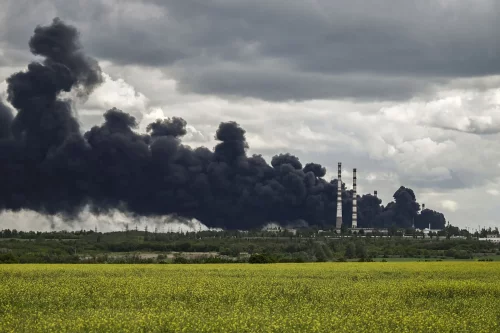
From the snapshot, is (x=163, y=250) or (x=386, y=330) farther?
(x=163, y=250)

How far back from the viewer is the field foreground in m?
35.3

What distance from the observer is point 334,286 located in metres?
53.4

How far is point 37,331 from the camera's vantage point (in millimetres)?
33938

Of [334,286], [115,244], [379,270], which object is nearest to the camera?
[334,286]

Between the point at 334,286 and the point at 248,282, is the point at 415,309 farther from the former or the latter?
the point at 248,282

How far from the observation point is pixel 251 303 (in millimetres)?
45000

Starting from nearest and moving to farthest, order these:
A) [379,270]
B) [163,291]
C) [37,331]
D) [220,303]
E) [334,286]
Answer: [37,331]
[220,303]
[163,291]
[334,286]
[379,270]

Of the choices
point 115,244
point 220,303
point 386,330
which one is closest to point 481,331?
point 386,330

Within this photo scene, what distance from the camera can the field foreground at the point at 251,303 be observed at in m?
35.3

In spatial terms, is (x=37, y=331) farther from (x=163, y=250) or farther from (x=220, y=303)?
(x=163, y=250)

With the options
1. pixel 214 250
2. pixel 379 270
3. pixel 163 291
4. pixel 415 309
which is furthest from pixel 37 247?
pixel 415 309

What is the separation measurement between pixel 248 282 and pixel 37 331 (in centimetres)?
2420

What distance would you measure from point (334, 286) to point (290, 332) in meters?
19.8

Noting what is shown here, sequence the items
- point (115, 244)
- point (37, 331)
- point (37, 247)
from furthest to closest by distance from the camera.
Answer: point (115, 244)
point (37, 247)
point (37, 331)
